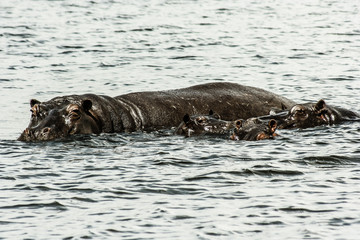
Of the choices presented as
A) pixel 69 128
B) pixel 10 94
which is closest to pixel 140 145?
pixel 69 128

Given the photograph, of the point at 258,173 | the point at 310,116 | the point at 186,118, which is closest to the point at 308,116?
the point at 310,116

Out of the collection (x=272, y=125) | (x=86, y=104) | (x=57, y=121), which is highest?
(x=86, y=104)

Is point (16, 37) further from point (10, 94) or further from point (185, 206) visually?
point (185, 206)

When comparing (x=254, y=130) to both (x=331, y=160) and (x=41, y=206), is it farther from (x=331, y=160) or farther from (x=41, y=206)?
(x=41, y=206)

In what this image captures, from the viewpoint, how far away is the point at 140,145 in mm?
11789

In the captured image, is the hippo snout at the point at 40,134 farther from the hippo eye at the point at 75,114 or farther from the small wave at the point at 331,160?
the small wave at the point at 331,160

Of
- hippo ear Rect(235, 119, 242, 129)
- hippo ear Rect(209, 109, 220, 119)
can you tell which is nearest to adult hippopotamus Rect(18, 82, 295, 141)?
hippo ear Rect(209, 109, 220, 119)

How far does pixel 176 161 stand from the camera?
10.6 metres

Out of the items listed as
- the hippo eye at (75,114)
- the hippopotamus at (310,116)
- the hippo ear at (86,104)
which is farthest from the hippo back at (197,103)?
the hippo eye at (75,114)

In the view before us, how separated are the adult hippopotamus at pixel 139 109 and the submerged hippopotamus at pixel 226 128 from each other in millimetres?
665

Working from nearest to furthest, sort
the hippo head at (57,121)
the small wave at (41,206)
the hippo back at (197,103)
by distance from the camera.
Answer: the small wave at (41,206) → the hippo head at (57,121) → the hippo back at (197,103)

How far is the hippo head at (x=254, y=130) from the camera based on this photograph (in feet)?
38.4

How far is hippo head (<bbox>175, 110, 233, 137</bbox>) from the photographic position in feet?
40.4

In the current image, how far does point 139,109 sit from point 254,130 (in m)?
2.24
